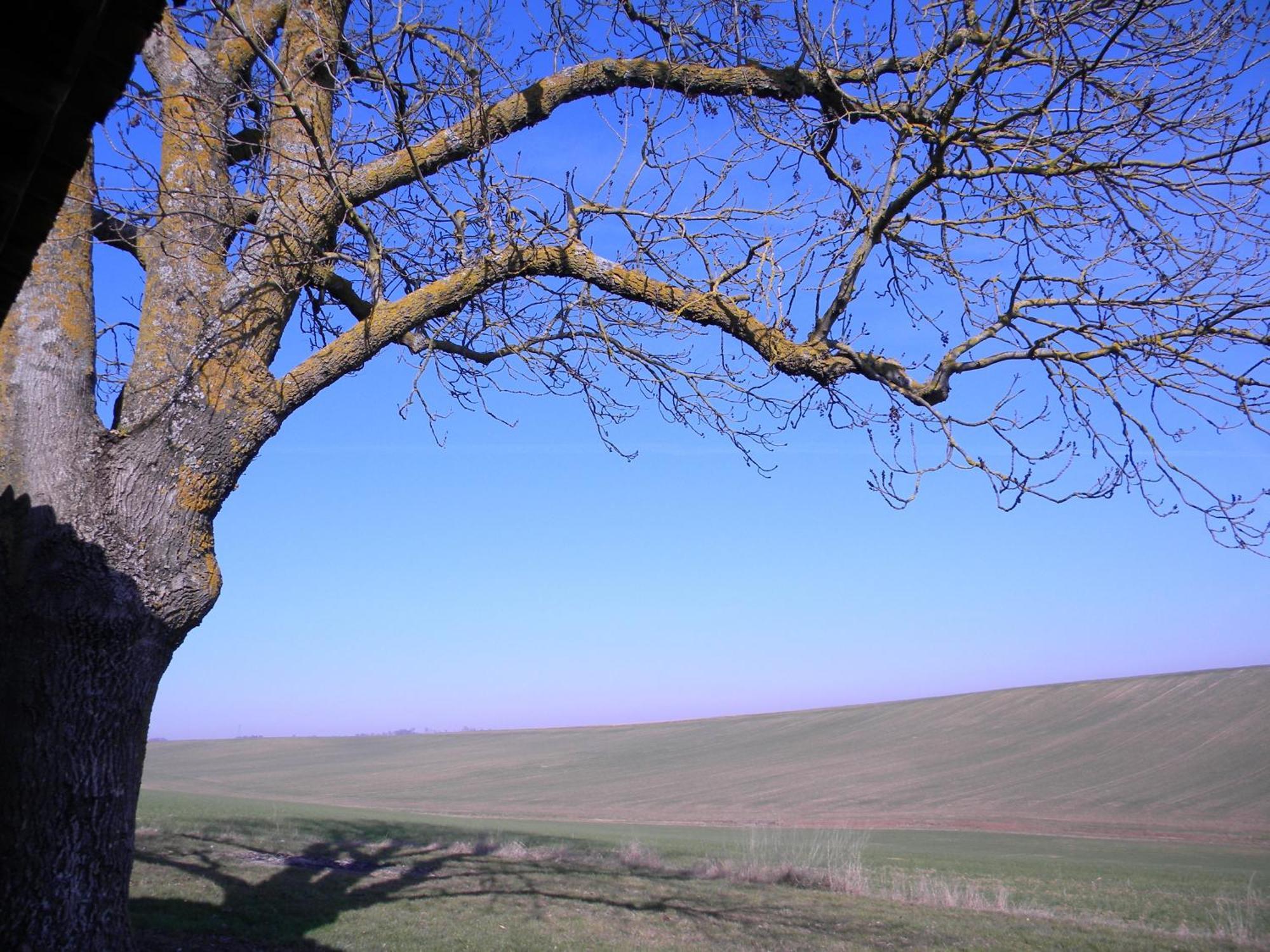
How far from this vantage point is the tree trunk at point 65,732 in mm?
4207

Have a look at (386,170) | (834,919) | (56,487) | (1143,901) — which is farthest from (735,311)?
(1143,901)

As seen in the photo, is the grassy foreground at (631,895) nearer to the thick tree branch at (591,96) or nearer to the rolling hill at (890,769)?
the thick tree branch at (591,96)

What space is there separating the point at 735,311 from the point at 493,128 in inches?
82.6

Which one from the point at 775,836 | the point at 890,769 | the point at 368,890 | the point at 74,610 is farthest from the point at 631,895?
the point at 890,769

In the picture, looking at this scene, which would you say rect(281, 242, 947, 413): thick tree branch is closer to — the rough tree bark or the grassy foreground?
the rough tree bark

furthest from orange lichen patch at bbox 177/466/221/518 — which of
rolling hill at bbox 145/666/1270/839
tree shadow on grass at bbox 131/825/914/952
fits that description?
rolling hill at bbox 145/666/1270/839

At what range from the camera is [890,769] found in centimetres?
5291

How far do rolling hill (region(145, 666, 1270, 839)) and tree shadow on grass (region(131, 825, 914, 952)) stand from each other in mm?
25604

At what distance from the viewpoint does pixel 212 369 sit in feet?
16.5

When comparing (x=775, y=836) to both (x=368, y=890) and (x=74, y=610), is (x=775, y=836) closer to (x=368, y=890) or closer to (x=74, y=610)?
(x=368, y=890)

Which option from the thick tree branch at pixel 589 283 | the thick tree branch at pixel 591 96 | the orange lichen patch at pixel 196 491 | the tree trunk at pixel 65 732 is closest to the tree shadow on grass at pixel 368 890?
the tree trunk at pixel 65 732

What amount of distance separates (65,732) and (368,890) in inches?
316

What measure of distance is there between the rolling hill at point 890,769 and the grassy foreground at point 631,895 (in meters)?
16.7

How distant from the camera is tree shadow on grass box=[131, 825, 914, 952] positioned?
26.9ft
